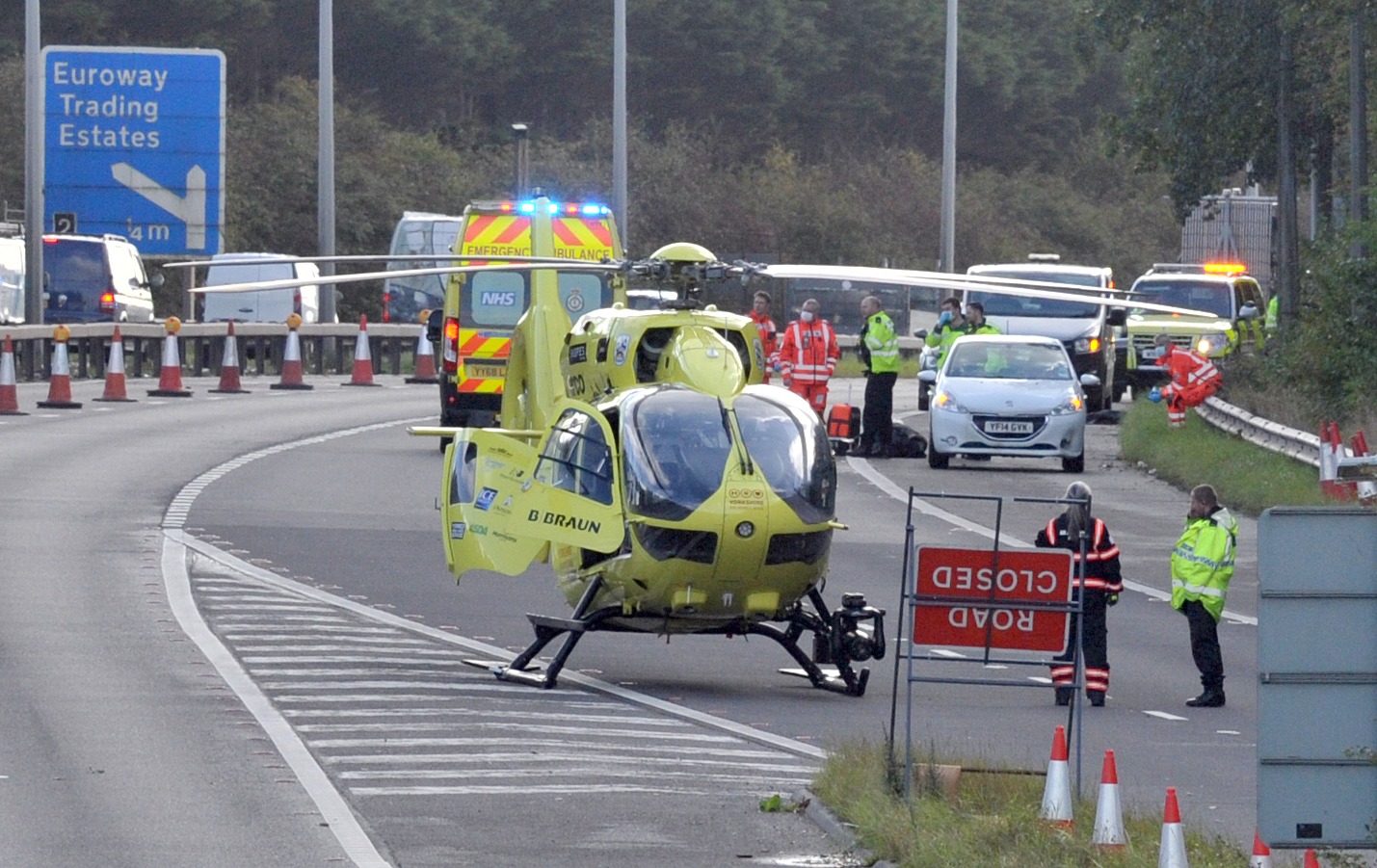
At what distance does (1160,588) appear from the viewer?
734 inches

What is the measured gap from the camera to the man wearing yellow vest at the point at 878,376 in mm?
27812

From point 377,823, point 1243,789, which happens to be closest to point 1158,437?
point 1243,789

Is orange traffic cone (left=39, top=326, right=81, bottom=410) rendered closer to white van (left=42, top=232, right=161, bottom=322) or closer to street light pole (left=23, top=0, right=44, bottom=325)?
street light pole (left=23, top=0, right=44, bottom=325)

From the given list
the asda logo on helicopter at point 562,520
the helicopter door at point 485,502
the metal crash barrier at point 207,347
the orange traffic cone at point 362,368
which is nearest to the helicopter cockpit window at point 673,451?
the asda logo on helicopter at point 562,520

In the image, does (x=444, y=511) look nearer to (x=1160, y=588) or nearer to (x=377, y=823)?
(x=377, y=823)

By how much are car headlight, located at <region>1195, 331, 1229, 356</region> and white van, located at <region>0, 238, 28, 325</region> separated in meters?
19.3

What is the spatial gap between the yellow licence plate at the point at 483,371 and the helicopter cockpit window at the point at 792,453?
1317 cm

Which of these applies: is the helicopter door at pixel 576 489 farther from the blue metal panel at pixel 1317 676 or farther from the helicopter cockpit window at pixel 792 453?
the blue metal panel at pixel 1317 676

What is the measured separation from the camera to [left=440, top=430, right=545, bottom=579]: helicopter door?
14.0 m

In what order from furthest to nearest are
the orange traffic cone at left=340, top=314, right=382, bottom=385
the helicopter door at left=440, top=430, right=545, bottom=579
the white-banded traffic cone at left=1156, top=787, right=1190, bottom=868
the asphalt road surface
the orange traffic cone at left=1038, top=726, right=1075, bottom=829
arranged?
the orange traffic cone at left=340, top=314, right=382, bottom=385 → the helicopter door at left=440, top=430, right=545, bottom=579 → the asphalt road surface → the orange traffic cone at left=1038, top=726, right=1075, bottom=829 → the white-banded traffic cone at left=1156, top=787, right=1190, bottom=868

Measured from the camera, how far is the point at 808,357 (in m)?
27.7

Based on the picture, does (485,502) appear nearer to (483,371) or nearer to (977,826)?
(977,826)

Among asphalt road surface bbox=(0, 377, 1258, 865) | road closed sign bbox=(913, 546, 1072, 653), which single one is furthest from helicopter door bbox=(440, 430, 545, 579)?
road closed sign bbox=(913, 546, 1072, 653)

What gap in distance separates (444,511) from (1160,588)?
6606 mm
